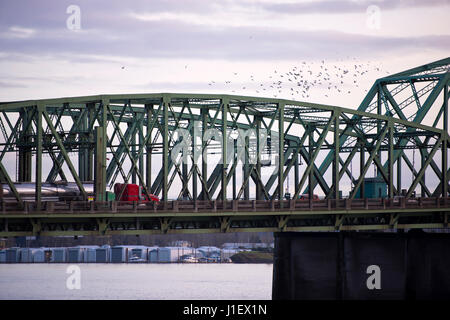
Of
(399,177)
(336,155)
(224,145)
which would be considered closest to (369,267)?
(336,155)

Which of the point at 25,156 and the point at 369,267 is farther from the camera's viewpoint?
the point at 369,267

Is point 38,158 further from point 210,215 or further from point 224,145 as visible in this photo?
point 224,145

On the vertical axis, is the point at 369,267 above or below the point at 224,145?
below

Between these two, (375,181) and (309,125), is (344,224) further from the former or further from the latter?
(375,181)

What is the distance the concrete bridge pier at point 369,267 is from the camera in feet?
325

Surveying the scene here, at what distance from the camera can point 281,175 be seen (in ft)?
301

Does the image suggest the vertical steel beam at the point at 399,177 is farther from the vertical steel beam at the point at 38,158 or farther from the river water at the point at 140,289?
the vertical steel beam at the point at 38,158

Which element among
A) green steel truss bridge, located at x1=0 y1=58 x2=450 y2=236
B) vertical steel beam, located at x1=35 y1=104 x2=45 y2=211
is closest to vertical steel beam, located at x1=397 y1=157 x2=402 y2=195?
green steel truss bridge, located at x1=0 y1=58 x2=450 y2=236

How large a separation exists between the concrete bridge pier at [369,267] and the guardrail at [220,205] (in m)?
5.39

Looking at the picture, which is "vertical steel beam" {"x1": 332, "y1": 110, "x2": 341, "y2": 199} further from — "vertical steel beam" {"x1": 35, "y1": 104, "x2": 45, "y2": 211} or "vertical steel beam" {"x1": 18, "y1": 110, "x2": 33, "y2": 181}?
"vertical steel beam" {"x1": 35, "y1": 104, "x2": 45, "y2": 211}

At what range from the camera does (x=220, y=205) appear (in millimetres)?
82188

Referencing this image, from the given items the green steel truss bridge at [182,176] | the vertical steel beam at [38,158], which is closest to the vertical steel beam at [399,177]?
the green steel truss bridge at [182,176]

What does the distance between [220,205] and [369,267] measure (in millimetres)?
24042
